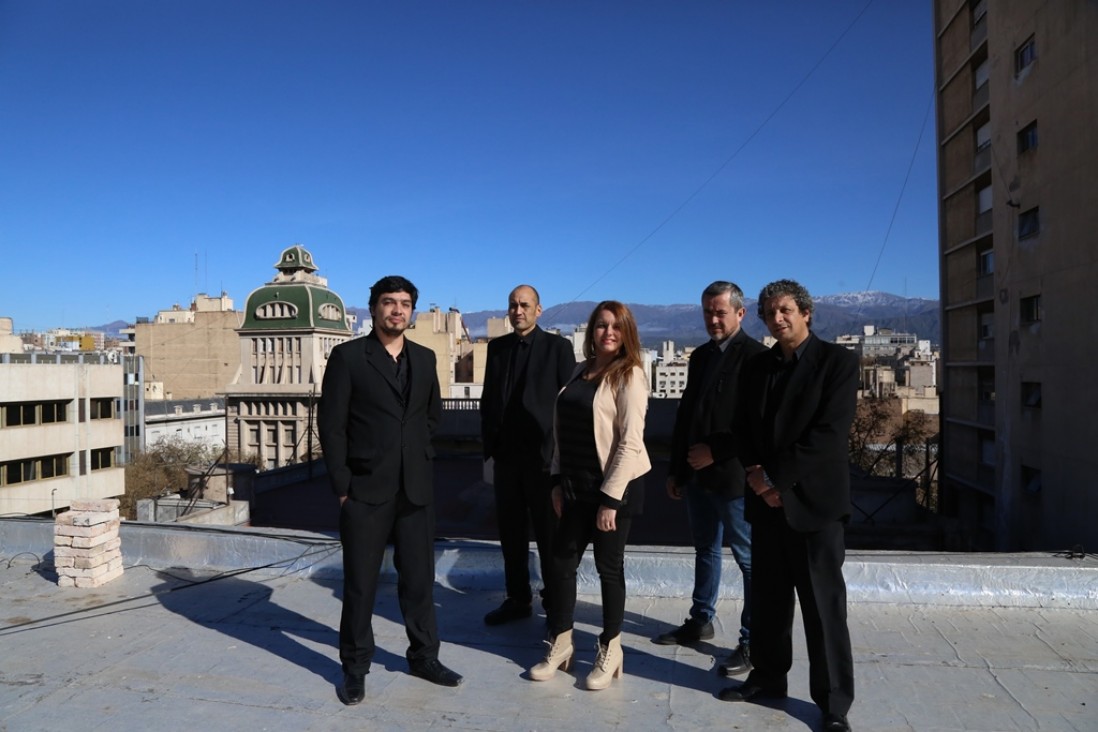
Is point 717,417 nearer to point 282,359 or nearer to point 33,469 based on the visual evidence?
point 33,469

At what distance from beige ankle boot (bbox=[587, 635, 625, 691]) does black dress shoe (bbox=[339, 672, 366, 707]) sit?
3.09ft

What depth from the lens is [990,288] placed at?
19547 millimetres

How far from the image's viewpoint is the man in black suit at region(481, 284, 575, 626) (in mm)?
3838

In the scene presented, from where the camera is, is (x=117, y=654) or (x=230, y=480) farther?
(x=230, y=480)

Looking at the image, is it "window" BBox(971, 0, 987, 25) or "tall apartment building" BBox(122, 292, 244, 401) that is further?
"tall apartment building" BBox(122, 292, 244, 401)

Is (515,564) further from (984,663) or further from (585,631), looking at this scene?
(984,663)

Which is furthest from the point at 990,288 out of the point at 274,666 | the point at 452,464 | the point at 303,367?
the point at 303,367

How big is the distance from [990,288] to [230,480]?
19670 mm

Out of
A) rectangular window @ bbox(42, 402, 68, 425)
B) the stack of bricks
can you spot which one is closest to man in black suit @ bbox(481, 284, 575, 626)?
the stack of bricks

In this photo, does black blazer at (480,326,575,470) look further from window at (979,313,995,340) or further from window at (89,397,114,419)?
window at (89,397,114,419)

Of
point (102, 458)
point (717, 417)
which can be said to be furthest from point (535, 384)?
point (102, 458)

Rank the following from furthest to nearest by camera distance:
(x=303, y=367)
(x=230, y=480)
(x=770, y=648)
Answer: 1. (x=303, y=367)
2. (x=230, y=480)
3. (x=770, y=648)

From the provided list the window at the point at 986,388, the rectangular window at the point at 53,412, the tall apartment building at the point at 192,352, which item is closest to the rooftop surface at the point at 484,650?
the window at the point at 986,388

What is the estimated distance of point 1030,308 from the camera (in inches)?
577
